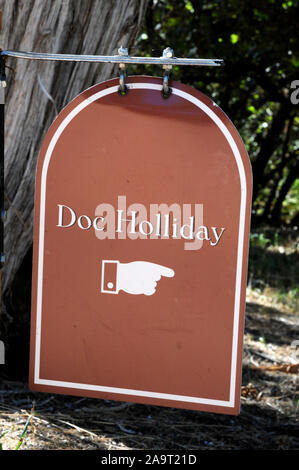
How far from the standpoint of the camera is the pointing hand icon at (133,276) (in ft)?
5.17

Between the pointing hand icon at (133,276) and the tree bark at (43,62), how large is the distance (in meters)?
0.81

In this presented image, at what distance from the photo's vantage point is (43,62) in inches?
83.6

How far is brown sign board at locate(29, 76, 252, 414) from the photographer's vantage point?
1.53 m

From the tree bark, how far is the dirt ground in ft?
2.71

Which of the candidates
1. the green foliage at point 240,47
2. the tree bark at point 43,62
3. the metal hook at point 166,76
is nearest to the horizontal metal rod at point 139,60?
the metal hook at point 166,76

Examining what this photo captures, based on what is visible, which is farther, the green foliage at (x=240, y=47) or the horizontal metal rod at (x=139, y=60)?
the green foliage at (x=240, y=47)

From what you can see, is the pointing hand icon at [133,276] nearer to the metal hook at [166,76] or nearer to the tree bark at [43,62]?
the metal hook at [166,76]

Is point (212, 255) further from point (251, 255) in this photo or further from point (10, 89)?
point (251, 255)

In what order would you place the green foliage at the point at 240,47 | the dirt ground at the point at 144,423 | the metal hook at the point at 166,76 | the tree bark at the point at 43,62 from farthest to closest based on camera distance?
1. the green foliage at the point at 240,47
2. the dirt ground at the point at 144,423
3. the tree bark at the point at 43,62
4. the metal hook at the point at 166,76

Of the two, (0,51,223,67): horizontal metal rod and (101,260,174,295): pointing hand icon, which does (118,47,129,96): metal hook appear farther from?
(101,260,174,295): pointing hand icon

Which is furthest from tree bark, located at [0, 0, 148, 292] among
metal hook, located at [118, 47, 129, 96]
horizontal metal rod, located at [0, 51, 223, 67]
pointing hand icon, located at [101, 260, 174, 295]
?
pointing hand icon, located at [101, 260, 174, 295]

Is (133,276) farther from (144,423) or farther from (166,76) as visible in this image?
(144,423)

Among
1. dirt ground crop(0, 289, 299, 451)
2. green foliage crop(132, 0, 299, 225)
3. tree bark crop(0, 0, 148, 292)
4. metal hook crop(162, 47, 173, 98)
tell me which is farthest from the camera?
green foliage crop(132, 0, 299, 225)
